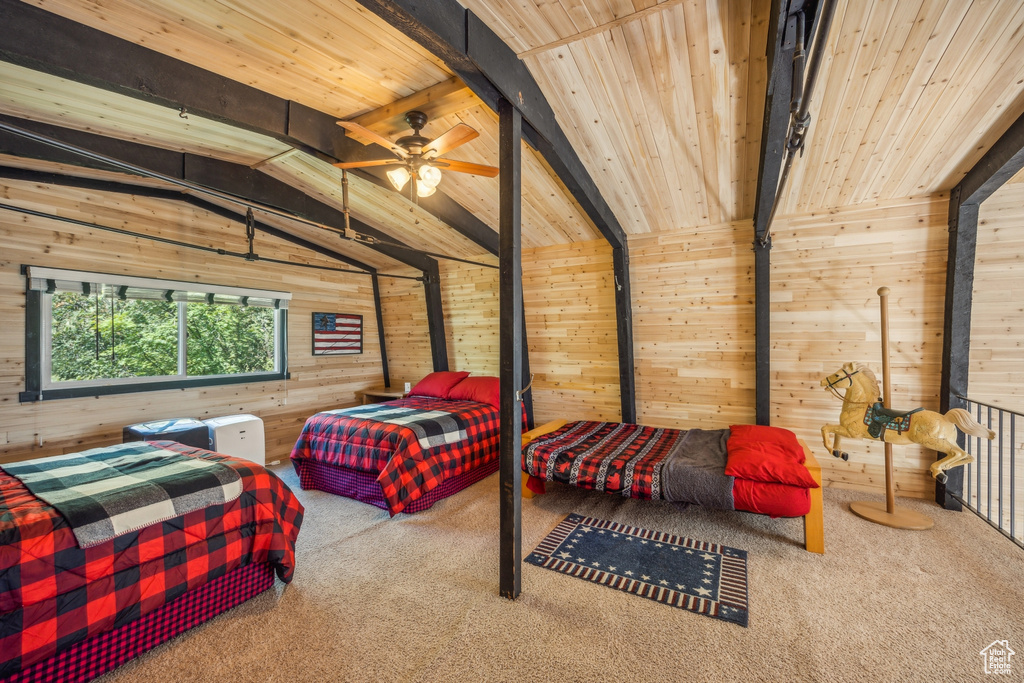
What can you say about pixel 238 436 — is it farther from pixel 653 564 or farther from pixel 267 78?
pixel 653 564

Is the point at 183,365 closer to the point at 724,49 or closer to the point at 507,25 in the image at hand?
the point at 507,25

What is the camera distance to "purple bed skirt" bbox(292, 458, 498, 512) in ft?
11.5

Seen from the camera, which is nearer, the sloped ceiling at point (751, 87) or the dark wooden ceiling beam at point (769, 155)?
the dark wooden ceiling beam at point (769, 155)

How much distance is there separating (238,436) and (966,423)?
5.61 m

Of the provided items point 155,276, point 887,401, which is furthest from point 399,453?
point 887,401

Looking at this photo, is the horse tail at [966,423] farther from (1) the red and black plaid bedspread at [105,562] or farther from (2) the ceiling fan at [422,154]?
(1) the red and black plaid bedspread at [105,562]

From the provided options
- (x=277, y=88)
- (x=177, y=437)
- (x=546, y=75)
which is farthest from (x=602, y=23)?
(x=177, y=437)

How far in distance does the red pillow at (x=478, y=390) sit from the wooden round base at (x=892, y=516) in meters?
Result: 3.17

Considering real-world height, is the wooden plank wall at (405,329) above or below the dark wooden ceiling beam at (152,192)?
below

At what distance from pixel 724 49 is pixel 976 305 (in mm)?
2867

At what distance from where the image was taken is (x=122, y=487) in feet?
6.66

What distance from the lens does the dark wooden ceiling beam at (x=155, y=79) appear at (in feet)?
6.44

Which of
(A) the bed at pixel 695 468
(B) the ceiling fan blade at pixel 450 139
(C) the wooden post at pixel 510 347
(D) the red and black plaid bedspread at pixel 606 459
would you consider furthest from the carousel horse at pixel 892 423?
(B) the ceiling fan blade at pixel 450 139

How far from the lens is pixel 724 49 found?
2211mm
